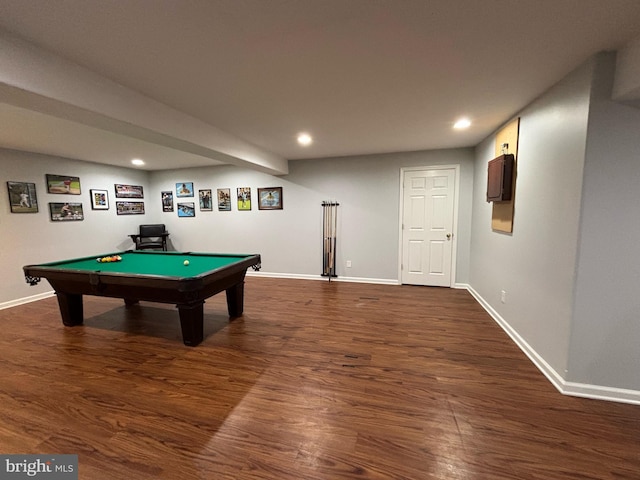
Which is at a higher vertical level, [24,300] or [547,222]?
[547,222]

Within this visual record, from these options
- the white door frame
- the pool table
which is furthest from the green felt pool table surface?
the white door frame

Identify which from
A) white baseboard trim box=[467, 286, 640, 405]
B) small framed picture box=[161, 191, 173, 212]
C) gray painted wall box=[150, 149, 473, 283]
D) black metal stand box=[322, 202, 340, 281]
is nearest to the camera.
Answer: white baseboard trim box=[467, 286, 640, 405]

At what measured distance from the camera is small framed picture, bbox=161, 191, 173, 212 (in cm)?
604

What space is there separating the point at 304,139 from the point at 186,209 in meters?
3.71

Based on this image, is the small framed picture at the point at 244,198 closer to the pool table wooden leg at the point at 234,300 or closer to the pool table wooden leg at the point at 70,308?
the pool table wooden leg at the point at 234,300

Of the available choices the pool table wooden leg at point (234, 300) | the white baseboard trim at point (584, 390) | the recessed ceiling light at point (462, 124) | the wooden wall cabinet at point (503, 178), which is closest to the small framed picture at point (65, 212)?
the pool table wooden leg at point (234, 300)

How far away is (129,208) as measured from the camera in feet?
18.8

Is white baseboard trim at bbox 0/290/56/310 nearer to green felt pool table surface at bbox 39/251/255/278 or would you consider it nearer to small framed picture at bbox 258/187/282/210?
green felt pool table surface at bbox 39/251/255/278

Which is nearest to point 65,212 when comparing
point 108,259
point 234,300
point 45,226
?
point 45,226

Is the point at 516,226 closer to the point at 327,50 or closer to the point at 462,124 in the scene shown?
the point at 462,124

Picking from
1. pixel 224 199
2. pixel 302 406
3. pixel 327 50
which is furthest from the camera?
pixel 224 199

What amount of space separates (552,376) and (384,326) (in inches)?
57.3

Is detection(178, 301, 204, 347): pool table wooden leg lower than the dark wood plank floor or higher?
higher

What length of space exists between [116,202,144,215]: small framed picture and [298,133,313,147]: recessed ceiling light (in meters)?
4.31
